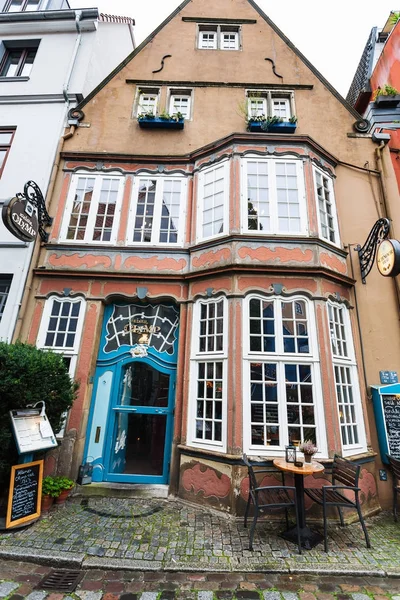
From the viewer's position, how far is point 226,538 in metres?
4.34

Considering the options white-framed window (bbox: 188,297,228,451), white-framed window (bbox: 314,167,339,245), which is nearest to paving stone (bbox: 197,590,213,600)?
white-framed window (bbox: 188,297,228,451)

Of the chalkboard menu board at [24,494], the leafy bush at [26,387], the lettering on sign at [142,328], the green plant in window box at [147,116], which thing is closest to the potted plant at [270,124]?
the green plant in window box at [147,116]

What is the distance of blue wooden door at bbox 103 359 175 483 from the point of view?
6.25m

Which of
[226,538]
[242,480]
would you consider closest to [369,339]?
[242,480]

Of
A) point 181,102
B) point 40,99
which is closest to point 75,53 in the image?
point 40,99

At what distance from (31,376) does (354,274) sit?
22.8 feet

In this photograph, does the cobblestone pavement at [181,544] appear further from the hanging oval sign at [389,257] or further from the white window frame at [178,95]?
the white window frame at [178,95]

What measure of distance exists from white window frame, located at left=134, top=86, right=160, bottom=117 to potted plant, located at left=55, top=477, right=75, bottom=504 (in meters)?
9.39

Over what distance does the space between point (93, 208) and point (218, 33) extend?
304 inches

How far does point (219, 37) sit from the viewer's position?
9.94 m

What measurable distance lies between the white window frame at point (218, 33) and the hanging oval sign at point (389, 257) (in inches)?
337

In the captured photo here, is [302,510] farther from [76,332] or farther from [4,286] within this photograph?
[4,286]

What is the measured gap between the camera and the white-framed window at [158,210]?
7.48 m

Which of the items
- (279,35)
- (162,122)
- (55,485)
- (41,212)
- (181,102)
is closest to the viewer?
(55,485)
